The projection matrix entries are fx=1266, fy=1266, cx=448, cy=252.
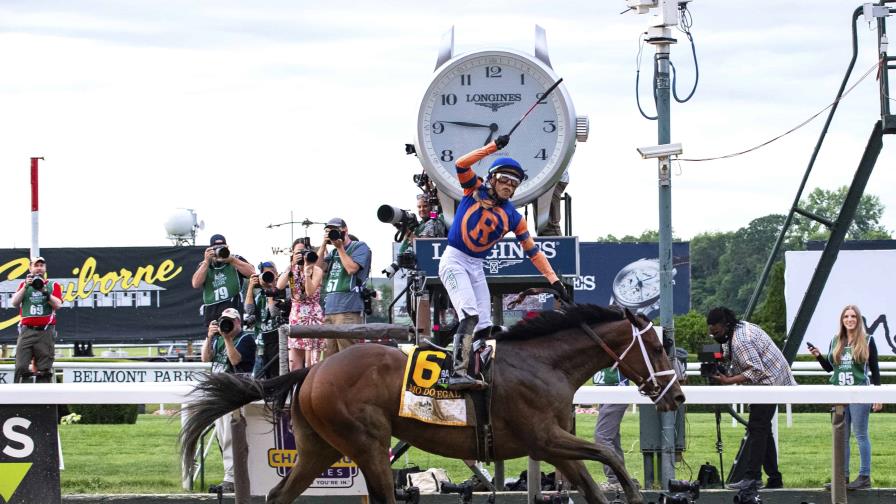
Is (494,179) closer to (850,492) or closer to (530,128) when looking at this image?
(530,128)

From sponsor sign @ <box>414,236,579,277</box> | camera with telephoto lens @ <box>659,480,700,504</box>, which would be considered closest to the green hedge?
sponsor sign @ <box>414,236,579,277</box>

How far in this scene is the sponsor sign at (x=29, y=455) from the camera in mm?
8023

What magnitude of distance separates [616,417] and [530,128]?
236 centimetres

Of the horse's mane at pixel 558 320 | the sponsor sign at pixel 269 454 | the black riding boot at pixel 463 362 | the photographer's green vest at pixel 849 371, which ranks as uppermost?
Result: the horse's mane at pixel 558 320

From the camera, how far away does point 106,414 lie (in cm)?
1734

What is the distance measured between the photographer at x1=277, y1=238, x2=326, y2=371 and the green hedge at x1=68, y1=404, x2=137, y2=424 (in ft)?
24.8

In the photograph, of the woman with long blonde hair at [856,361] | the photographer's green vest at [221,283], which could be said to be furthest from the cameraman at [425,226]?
the woman with long blonde hair at [856,361]

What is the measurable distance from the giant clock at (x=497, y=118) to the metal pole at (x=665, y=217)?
56cm

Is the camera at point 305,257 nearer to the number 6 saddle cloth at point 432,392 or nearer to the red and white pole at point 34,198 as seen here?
the number 6 saddle cloth at point 432,392

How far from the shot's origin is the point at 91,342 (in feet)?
80.7

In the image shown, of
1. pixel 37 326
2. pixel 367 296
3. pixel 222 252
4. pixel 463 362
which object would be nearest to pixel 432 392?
pixel 463 362

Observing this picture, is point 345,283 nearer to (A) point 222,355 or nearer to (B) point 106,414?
(A) point 222,355

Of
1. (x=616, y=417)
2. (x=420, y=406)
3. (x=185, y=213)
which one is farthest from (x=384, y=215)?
(x=185, y=213)

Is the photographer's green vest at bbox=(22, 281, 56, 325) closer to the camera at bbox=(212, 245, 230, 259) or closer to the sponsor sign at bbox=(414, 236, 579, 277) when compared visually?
the camera at bbox=(212, 245, 230, 259)
